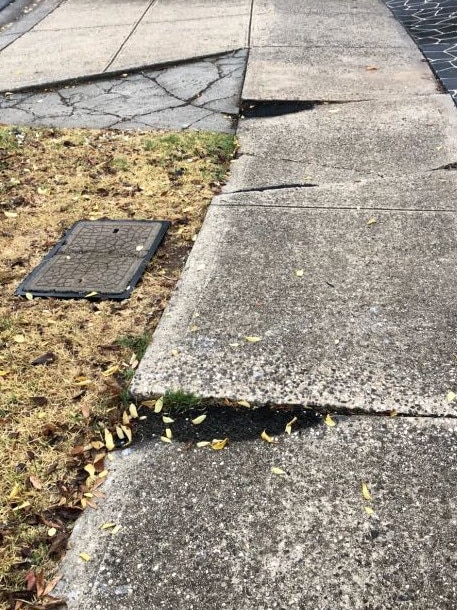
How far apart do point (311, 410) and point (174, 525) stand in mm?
722

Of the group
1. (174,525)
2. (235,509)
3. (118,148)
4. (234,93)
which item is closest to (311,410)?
(235,509)

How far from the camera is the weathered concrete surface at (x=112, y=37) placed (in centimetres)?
654

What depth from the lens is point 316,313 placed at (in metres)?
2.90

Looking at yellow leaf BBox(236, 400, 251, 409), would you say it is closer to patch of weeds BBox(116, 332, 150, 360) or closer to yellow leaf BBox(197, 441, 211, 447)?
yellow leaf BBox(197, 441, 211, 447)

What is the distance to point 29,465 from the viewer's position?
2.25 meters

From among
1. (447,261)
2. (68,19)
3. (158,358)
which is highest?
(68,19)

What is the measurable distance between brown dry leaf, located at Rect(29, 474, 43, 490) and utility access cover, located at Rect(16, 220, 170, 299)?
1152 millimetres

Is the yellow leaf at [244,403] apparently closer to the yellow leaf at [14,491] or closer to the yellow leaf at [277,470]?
the yellow leaf at [277,470]

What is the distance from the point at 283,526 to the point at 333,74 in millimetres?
5200

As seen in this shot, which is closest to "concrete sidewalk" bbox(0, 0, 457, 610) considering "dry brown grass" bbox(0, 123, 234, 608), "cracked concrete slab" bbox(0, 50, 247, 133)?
"dry brown grass" bbox(0, 123, 234, 608)

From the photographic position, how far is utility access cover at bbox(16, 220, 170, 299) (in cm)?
321

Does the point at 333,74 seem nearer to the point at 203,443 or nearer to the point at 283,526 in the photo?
the point at 203,443

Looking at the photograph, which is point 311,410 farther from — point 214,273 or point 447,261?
point 447,261

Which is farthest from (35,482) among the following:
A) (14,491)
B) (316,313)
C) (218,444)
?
(316,313)
